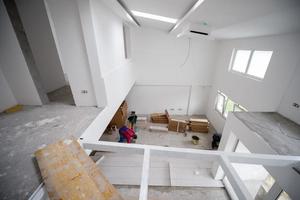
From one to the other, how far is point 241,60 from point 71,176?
5.25m

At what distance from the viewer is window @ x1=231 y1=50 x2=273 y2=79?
10.2 feet

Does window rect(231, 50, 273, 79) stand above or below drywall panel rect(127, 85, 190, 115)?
above

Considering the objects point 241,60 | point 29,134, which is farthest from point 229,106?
point 29,134

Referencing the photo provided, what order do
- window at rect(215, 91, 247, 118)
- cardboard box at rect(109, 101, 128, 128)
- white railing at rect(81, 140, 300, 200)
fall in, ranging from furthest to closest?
cardboard box at rect(109, 101, 128, 128), window at rect(215, 91, 247, 118), white railing at rect(81, 140, 300, 200)

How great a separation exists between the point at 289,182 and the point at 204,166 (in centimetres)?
215

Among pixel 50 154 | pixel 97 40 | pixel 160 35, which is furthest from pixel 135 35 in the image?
pixel 50 154

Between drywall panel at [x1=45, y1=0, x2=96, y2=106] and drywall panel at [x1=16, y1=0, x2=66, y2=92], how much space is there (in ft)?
3.23

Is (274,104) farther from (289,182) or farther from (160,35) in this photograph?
(160,35)

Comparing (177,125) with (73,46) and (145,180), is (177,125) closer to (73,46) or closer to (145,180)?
(145,180)

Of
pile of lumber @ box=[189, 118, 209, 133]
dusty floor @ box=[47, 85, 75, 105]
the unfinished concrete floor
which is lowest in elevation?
pile of lumber @ box=[189, 118, 209, 133]

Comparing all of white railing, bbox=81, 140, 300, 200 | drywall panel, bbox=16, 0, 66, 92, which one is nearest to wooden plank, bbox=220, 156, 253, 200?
white railing, bbox=81, 140, 300, 200

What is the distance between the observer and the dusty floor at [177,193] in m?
2.62

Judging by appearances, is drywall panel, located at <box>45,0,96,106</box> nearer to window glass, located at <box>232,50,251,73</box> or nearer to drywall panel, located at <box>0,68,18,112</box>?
drywall panel, located at <box>0,68,18,112</box>

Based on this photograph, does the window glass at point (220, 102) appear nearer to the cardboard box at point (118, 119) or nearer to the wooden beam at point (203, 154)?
the wooden beam at point (203, 154)
